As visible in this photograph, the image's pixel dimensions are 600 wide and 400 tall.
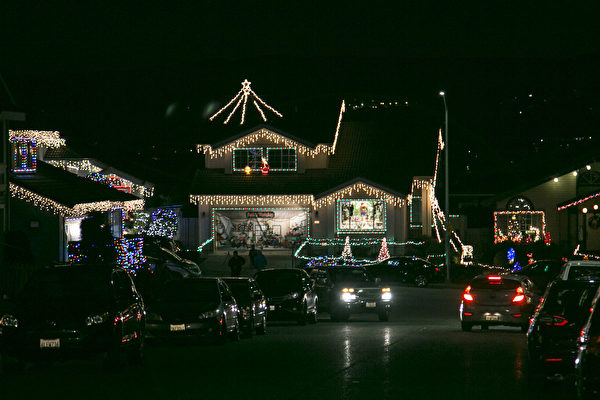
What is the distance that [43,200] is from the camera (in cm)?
3819

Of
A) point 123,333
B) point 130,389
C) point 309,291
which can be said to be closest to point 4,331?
point 123,333

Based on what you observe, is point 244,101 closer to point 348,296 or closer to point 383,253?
point 383,253

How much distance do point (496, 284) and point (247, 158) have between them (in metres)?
32.7

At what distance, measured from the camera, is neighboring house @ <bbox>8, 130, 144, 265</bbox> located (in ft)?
125

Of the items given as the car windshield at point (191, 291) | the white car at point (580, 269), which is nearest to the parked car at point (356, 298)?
the white car at point (580, 269)

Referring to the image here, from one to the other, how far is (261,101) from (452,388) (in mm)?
49298

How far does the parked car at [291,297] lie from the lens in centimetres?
3111

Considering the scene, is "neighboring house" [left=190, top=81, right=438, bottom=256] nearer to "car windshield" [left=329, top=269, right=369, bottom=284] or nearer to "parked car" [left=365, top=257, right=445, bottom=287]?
"parked car" [left=365, top=257, right=445, bottom=287]

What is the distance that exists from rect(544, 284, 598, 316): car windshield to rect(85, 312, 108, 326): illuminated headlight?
709cm

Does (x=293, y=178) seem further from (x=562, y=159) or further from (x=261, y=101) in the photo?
(x=562, y=159)

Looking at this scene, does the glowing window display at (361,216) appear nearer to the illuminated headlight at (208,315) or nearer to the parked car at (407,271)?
the parked car at (407,271)

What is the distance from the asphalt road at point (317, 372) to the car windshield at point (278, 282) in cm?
478

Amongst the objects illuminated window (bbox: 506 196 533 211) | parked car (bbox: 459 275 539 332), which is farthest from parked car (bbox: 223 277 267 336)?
illuminated window (bbox: 506 196 533 211)

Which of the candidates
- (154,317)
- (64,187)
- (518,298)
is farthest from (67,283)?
(64,187)
